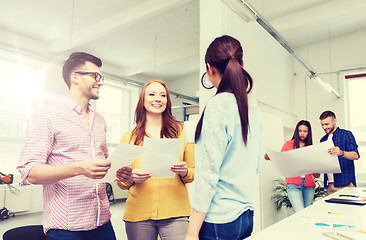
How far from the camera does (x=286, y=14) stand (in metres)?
5.18

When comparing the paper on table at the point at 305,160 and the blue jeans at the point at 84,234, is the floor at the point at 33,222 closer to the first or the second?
the paper on table at the point at 305,160

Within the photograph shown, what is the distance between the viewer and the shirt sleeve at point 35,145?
1.06 meters

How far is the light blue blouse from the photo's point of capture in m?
0.93

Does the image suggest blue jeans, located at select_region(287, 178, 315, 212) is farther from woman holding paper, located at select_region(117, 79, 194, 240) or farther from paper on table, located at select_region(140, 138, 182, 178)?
paper on table, located at select_region(140, 138, 182, 178)

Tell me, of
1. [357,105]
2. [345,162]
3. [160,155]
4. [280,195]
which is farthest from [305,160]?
[357,105]

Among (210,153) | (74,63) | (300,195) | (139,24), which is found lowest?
(300,195)

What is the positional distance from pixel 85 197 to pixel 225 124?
0.63 metres

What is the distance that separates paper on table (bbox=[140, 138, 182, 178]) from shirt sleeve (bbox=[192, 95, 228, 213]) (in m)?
0.33

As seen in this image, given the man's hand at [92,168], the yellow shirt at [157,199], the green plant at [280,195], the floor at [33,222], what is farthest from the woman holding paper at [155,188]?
the green plant at [280,195]

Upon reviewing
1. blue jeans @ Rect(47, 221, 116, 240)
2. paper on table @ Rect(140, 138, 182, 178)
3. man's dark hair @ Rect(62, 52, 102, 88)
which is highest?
man's dark hair @ Rect(62, 52, 102, 88)

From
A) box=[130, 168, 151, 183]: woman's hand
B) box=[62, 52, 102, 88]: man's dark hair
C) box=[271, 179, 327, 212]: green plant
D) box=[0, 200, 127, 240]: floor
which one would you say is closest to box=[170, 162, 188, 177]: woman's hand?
box=[130, 168, 151, 183]: woman's hand

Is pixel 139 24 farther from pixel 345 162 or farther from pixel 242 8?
pixel 345 162

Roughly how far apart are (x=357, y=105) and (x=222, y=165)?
248 inches

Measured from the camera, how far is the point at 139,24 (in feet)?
18.4
